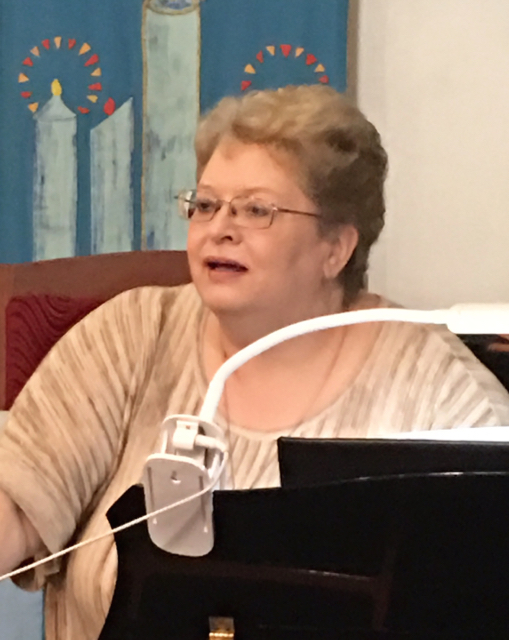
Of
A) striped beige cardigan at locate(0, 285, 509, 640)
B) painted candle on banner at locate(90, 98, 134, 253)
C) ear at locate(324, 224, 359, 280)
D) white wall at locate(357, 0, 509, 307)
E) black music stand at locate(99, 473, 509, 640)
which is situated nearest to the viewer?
black music stand at locate(99, 473, 509, 640)

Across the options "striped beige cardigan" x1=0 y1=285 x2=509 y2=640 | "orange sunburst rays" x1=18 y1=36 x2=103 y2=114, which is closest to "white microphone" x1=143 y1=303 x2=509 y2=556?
"striped beige cardigan" x1=0 y1=285 x2=509 y2=640

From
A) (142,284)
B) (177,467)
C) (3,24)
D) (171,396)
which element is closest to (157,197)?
(142,284)

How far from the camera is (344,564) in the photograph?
512mm

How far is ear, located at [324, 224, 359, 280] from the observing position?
3.52ft

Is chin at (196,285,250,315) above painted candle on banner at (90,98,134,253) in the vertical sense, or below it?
below

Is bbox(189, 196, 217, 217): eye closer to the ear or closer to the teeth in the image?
the teeth

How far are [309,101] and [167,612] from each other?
0.78 meters

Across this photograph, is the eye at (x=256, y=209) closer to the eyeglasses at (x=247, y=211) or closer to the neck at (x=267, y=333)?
the eyeglasses at (x=247, y=211)

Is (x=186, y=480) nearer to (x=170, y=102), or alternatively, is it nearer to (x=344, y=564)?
(x=344, y=564)

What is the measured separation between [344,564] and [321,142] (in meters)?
0.69

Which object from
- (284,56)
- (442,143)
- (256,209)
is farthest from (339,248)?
(284,56)

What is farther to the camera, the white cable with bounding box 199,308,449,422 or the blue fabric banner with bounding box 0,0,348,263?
the blue fabric banner with bounding box 0,0,348,263

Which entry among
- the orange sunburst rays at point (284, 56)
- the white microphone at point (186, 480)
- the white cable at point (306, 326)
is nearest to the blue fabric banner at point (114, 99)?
the orange sunburst rays at point (284, 56)

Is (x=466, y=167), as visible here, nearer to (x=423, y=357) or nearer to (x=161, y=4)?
(x=423, y=357)
